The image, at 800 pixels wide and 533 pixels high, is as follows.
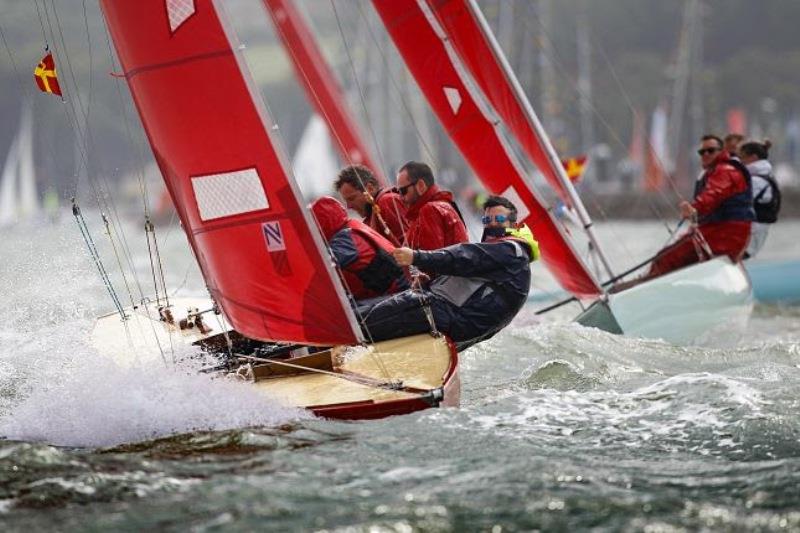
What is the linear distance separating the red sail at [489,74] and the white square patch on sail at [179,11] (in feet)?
Answer: 13.2

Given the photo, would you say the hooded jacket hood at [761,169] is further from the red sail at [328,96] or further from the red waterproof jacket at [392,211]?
the red waterproof jacket at [392,211]

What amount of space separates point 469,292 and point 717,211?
400 cm

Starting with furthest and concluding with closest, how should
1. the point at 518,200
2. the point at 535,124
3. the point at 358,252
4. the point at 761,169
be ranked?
the point at 761,169 → the point at 535,124 → the point at 518,200 → the point at 358,252

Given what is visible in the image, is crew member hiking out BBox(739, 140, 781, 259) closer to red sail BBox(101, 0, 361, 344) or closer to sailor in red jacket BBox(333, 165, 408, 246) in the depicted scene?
sailor in red jacket BBox(333, 165, 408, 246)

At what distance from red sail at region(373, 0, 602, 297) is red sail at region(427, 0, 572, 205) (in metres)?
0.35

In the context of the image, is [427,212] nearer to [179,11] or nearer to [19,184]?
[179,11]

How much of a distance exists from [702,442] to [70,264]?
8520mm

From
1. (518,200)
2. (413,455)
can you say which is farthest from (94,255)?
(518,200)

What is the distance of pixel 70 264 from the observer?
11.9 m

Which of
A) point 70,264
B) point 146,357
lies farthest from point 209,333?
point 70,264

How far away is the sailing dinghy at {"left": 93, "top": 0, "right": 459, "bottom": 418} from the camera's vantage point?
480 cm

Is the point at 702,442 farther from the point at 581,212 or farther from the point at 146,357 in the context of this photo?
the point at 581,212

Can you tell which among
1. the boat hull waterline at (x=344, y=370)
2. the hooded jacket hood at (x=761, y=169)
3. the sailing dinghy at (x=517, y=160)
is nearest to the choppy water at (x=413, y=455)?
the boat hull waterline at (x=344, y=370)

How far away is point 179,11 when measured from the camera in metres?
4.79
